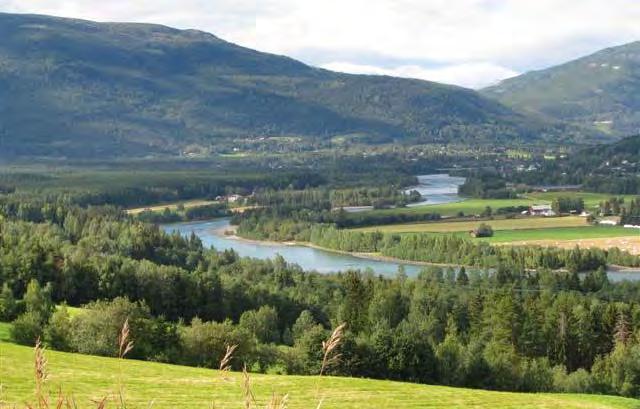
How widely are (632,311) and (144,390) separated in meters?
35.9

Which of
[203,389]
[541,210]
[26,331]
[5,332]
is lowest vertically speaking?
[541,210]

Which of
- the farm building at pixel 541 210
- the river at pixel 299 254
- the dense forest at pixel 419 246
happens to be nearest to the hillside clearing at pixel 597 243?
the dense forest at pixel 419 246

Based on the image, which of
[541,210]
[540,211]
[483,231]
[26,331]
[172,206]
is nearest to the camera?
[26,331]

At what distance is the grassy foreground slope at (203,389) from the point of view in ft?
55.3

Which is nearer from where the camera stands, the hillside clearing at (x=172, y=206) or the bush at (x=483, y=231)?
the bush at (x=483, y=231)

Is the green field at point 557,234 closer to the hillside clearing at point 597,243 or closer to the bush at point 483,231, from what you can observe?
the bush at point 483,231

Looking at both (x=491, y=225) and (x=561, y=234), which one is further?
(x=491, y=225)

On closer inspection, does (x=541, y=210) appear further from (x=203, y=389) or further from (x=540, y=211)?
(x=203, y=389)

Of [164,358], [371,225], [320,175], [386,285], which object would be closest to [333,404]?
[164,358]

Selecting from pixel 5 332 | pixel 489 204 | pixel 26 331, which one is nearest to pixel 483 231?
pixel 489 204

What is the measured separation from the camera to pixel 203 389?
19.0m

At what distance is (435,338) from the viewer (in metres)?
47.6

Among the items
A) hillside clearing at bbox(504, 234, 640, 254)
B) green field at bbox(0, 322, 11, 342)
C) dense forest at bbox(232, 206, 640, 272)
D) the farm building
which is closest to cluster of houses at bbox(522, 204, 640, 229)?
the farm building

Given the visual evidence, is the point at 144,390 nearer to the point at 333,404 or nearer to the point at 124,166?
the point at 333,404
